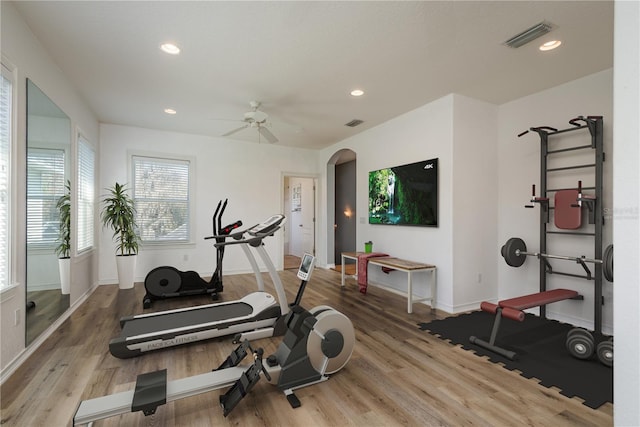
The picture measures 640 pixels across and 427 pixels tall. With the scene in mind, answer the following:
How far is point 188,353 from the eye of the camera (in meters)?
2.69

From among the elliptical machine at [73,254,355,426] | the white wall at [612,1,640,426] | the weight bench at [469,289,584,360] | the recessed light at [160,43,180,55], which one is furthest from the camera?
the recessed light at [160,43,180,55]

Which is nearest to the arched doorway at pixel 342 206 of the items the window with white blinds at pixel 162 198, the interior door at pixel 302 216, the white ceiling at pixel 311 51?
the interior door at pixel 302 216

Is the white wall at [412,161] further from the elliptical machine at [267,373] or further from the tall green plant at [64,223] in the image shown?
the tall green plant at [64,223]

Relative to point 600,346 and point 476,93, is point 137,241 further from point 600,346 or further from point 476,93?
point 600,346

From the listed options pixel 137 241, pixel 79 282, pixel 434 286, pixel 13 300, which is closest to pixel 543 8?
pixel 434 286

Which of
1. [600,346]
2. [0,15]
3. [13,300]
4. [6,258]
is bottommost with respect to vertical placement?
[600,346]

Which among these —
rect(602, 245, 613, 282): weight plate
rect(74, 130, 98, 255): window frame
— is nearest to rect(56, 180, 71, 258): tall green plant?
rect(74, 130, 98, 255): window frame

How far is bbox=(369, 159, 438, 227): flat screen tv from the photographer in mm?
4102

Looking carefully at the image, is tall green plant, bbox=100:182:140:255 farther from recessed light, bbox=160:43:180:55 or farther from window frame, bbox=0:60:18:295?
recessed light, bbox=160:43:180:55

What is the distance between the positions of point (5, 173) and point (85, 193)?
230 cm

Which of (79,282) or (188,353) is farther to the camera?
(79,282)

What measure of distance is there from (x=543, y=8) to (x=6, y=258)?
435 centimetres

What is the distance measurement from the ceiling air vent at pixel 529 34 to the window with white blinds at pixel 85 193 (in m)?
5.05

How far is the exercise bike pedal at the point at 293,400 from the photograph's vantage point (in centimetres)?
191
